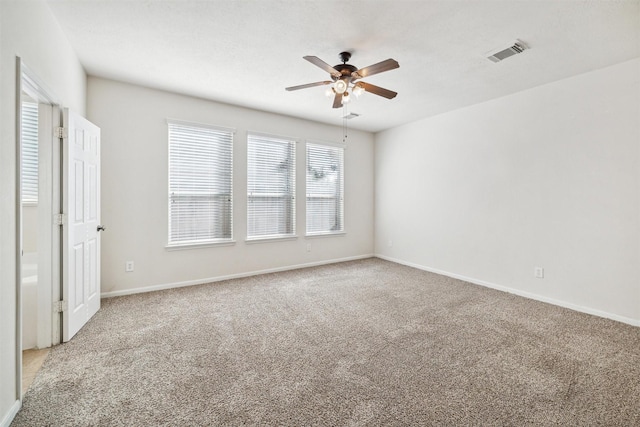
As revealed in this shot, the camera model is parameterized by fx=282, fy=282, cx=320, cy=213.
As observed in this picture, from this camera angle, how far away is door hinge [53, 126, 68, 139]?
2.49 meters

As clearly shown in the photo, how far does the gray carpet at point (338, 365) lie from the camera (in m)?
1.68

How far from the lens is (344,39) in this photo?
263 centimetres

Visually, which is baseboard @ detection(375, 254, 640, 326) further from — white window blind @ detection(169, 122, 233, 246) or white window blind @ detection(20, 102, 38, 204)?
white window blind @ detection(20, 102, 38, 204)

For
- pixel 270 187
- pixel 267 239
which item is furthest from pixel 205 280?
pixel 270 187

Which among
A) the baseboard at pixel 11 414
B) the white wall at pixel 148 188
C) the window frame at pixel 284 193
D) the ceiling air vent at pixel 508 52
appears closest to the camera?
the baseboard at pixel 11 414

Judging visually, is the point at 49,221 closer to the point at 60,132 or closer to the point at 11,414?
the point at 60,132

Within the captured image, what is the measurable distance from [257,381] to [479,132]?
14.5 feet

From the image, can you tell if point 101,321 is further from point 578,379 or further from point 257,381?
point 578,379

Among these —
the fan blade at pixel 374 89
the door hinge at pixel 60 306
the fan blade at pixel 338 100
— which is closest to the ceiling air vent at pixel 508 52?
the fan blade at pixel 374 89

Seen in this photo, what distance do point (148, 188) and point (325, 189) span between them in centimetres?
299

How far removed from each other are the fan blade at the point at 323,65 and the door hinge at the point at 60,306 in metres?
3.01

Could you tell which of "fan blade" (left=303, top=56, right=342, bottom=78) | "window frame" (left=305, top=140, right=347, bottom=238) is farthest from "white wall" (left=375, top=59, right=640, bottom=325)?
"fan blade" (left=303, top=56, right=342, bottom=78)

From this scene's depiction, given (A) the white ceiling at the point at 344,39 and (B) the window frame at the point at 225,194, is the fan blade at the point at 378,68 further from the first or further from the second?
(B) the window frame at the point at 225,194

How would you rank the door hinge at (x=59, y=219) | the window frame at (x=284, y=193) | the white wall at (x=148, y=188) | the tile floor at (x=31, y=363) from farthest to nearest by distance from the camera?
1. the window frame at (x=284, y=193)
2. the white wall at (x=148, y=188)
3. the door hinge at (x=59, y=219)
4. the tile floor at (x=31, y=363)
